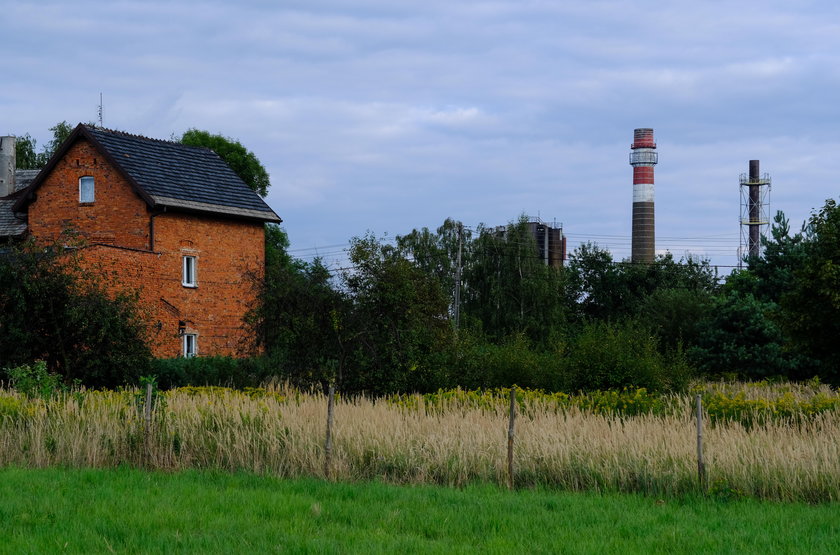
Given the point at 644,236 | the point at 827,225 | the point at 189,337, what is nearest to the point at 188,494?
the point at 827,225

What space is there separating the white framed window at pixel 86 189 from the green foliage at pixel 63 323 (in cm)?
1082

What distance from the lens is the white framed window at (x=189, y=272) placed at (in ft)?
113

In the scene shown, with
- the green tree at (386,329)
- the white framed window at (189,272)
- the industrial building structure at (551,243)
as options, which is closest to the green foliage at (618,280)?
the industrial building structure at (551,243)

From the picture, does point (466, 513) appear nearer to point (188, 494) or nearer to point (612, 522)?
point (612, 522)

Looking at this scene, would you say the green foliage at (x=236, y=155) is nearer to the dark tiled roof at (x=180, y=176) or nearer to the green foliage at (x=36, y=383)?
the dark tiled roof at (x=180, y=176)

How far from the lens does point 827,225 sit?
75.7ft

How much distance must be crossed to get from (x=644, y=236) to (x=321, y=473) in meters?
58.3

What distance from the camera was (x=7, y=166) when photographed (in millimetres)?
41531

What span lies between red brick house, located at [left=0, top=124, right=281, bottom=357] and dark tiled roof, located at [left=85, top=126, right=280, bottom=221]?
0.05 m

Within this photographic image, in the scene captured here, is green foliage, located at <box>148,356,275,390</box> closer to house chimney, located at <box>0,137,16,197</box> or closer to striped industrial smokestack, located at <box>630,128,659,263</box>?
house chimney, located at <box>0,137,16,197</box>

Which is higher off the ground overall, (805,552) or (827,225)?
(827,225)

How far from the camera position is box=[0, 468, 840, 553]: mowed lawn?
8461 millimetres

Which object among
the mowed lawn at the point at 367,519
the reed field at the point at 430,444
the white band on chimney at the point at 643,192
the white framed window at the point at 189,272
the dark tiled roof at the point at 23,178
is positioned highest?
the white band on chimney at the point at 643,192

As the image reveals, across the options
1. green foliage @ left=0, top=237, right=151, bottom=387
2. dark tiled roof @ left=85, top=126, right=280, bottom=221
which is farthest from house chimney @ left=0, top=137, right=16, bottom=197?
green foliage @ left=0, top=237, right=151, bottom=387
